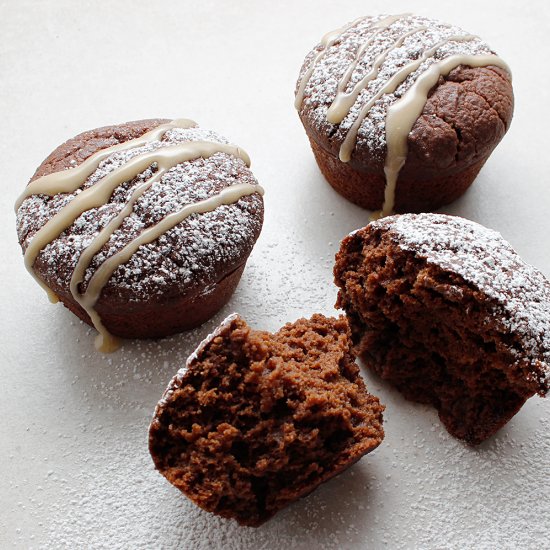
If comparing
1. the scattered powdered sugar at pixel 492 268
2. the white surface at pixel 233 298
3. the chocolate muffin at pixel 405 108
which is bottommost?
the white surface at pixel 233 298

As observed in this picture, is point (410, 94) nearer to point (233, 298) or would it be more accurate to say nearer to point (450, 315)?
point (450, 315)

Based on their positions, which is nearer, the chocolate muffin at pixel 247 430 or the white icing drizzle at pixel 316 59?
the chocolate muffin at pixel 247 430

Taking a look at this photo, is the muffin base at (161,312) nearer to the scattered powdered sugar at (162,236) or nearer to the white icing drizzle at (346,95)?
the scattered powdered sugar at (162,236)

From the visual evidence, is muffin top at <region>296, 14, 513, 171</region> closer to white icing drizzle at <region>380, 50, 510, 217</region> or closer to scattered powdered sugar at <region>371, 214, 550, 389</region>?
white icing drizzle at <region>380, 50, 510, 217</region>

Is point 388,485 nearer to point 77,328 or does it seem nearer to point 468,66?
point 77,328

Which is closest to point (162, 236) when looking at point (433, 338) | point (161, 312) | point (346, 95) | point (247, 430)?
point (161, 312)

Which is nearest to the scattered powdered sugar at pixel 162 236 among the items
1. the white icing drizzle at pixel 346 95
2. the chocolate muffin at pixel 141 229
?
the chocolate muffin at pixel 141 229

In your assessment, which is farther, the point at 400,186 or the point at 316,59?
the point at 316,59

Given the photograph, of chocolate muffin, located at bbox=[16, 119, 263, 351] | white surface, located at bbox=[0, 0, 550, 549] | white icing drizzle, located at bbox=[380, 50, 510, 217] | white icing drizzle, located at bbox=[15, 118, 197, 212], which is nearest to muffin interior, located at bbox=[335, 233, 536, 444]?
white surface, located at bbox=[0, 0, 550, 549]
